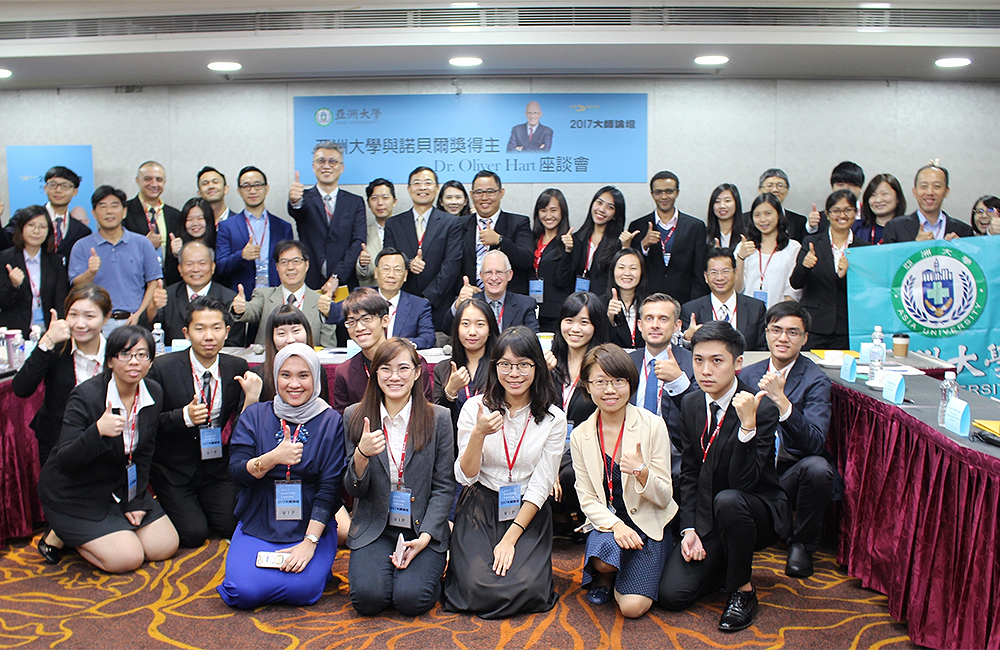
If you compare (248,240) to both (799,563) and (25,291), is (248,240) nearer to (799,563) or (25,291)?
(25,291)

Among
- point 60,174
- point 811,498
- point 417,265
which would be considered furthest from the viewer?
point 60,174

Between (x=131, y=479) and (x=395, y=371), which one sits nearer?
(x=395, y=371)

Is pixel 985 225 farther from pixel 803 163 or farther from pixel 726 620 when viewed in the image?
pixel 726 620

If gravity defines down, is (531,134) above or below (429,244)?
above

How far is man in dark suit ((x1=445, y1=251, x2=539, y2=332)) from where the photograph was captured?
430 cm

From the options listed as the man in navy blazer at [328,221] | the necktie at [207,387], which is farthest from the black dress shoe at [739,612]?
the man in navy blazer at [328,221]

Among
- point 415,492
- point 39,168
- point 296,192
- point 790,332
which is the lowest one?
point 415,492

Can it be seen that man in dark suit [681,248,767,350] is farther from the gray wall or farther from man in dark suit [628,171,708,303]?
the gray wall

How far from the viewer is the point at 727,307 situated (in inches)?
177

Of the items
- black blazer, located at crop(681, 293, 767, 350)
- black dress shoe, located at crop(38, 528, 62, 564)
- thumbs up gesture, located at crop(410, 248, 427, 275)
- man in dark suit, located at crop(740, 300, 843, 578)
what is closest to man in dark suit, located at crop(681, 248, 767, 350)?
black blazer, located at crop(681, 293, 767, 350)

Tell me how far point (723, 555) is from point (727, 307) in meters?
1.84

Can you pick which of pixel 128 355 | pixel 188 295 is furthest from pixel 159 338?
pixel 128 355

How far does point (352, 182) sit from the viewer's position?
6566mm

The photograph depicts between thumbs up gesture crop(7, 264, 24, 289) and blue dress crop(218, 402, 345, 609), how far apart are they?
262 centimetres
